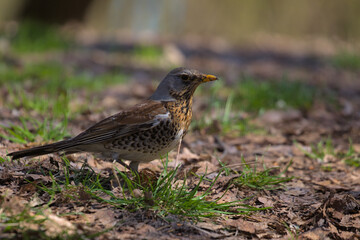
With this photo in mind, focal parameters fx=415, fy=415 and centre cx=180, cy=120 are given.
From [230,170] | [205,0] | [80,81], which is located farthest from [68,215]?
[205,0]

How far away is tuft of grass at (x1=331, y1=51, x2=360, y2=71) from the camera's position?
10.6m

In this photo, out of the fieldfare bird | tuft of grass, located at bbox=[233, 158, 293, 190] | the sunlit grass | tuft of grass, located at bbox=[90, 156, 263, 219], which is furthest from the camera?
the sunlit grass

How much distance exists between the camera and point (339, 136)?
598 centimetres

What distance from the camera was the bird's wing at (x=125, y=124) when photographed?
3988mm

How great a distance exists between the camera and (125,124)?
4.07 meters

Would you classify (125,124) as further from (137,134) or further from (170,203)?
(170,203)

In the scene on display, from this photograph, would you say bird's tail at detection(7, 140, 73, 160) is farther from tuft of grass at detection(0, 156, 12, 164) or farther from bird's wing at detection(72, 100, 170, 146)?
tuft of grass at detection(0, 156, 12, 164)

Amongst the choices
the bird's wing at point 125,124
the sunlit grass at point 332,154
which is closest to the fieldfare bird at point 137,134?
the bird's wing at point 125,124

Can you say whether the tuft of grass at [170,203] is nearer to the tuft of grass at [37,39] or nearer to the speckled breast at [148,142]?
the speckled breast at [148,142]

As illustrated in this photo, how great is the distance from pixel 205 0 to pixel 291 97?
13.8m

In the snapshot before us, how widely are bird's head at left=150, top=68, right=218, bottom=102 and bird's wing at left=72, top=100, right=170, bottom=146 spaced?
0.77ft

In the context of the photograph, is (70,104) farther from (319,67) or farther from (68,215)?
(319,67)

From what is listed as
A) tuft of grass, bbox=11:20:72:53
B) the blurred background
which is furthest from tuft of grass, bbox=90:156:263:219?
tuft of grass, bbox=11:20:72:53

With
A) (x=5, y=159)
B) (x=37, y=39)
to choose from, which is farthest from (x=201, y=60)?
(x=5, y=159)
